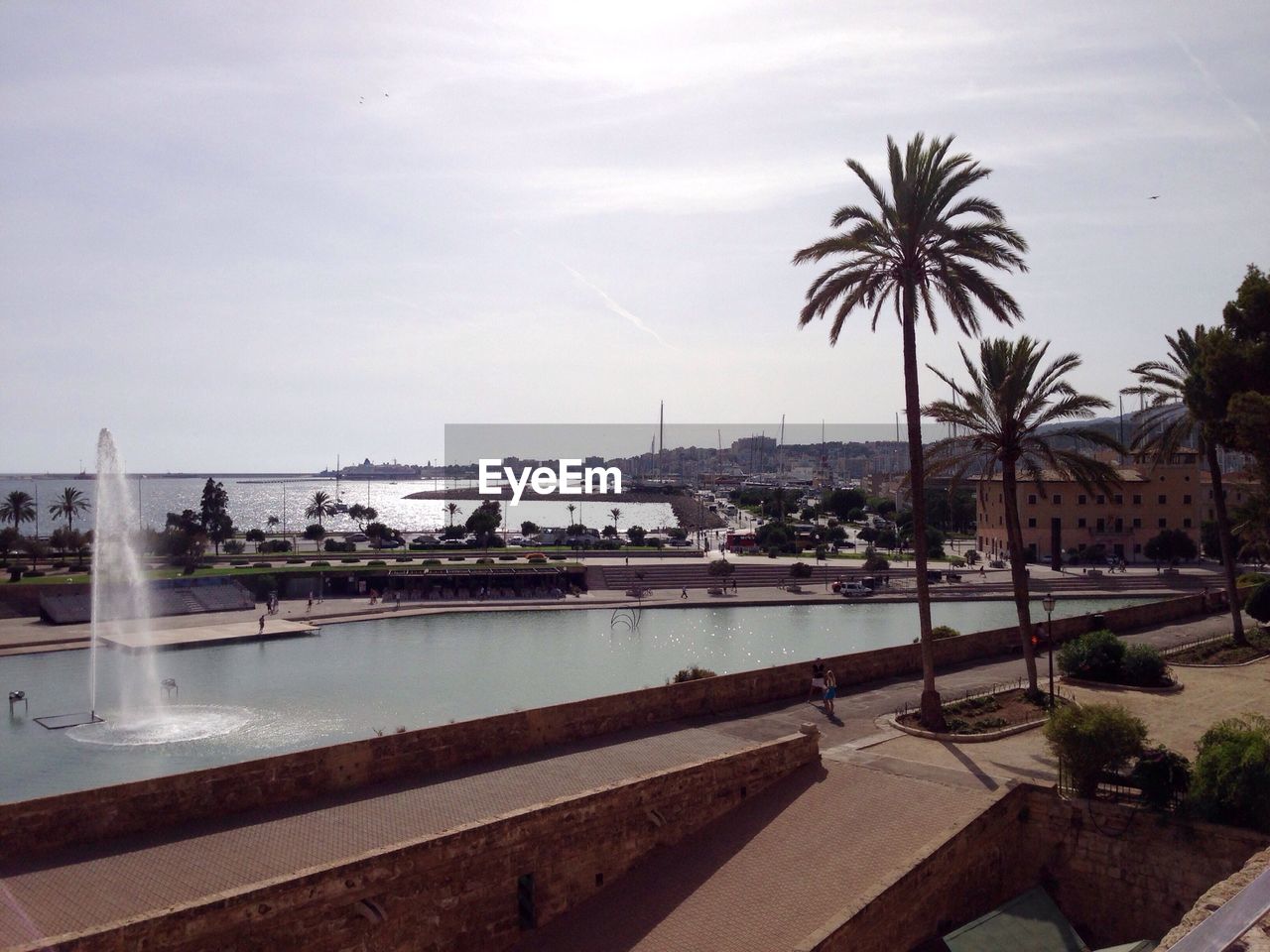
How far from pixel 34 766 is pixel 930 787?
18.2m

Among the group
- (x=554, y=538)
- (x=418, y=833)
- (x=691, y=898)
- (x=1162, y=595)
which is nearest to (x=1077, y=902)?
(x=691, y=898)

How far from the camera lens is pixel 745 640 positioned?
123ft

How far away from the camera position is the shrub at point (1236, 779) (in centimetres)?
1101

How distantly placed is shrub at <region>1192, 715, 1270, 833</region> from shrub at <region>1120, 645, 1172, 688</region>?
8468 millimetres

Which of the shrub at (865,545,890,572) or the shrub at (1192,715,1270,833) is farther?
the shrub at (865,545,890,572)

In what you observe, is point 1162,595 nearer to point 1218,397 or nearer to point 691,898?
point 1218,397

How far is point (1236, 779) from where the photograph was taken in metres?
11.1

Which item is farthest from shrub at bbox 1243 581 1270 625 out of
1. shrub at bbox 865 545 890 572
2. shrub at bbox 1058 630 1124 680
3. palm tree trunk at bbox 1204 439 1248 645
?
shrub at bbox 865 545 890 572

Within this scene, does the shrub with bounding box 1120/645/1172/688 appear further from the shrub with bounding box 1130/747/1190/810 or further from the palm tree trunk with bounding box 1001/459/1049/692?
the shrub with bounding box 1130/747/1190/810

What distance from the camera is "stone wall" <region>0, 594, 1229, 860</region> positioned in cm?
1017

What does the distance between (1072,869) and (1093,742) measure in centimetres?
171

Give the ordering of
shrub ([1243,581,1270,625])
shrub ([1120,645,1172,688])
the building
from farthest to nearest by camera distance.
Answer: the building < shrub ([1243,581,1270,625]) < shrub ([1120,645,1172,688])

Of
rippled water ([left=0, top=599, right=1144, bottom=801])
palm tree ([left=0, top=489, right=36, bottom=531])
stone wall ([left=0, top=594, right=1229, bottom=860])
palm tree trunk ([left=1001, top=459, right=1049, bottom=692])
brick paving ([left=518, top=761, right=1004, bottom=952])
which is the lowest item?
rippled water ([left=0, top=599, right=1144, bottom=801])

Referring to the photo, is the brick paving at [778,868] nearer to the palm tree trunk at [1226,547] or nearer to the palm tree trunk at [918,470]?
the palm tree trunk at [918,470]
